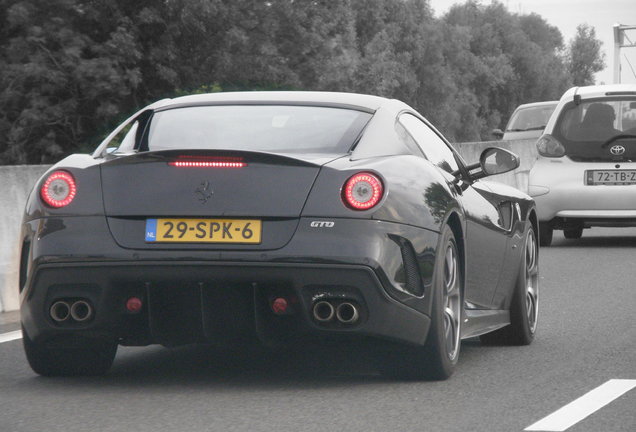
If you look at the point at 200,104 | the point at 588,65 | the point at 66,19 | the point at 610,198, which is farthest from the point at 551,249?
the point at 588,65

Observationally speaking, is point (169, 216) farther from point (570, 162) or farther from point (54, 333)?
point (570, 162)

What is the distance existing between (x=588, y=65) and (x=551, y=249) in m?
130

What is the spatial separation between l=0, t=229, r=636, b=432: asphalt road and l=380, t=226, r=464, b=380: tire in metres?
0.06

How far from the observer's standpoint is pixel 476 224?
748 cm

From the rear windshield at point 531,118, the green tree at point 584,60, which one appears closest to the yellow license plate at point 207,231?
the rear windshield at point 531,118

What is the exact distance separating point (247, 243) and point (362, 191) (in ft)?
1.67

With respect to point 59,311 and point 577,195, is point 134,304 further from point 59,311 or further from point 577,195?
point 577,195

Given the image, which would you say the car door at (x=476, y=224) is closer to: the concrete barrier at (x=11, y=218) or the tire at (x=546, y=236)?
the concrete barrier at (x=11, y=218)

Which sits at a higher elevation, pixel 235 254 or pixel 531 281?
pixel 235 254

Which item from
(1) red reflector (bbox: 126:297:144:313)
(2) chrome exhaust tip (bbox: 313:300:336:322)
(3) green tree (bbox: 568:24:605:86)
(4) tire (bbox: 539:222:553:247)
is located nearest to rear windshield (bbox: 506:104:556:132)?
(4) tire (bbox: 539:222:553:247)

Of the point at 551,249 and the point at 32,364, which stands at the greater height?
the point at 32,364

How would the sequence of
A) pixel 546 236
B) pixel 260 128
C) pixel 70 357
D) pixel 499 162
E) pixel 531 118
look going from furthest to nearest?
1. pixel 531 118
2. pixel 546 236
3. pixel 499 162
4. pixel 70 357
5. pixel 260 128

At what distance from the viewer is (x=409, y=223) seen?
20.9ft

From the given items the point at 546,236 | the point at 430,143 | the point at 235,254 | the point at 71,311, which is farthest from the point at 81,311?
the point at 546,236
